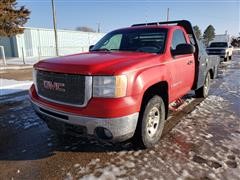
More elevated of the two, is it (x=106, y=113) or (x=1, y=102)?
(x=106, y=113)

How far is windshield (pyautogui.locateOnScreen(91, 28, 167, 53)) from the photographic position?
407 centimetres

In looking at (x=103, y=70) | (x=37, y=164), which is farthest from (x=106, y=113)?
(x=37, y=164)

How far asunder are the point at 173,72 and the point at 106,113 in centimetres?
176

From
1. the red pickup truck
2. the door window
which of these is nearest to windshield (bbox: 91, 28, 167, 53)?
the red pickup truck

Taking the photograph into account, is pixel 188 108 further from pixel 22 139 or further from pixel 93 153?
pixel 22 139

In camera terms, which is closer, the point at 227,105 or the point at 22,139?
the point at 22,139

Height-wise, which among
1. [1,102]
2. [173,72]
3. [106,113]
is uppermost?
[173,72]

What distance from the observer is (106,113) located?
107 inches

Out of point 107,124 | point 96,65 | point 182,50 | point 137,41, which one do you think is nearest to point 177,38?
point 182,50

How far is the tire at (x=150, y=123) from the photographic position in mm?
3209

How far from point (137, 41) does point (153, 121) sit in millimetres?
1612

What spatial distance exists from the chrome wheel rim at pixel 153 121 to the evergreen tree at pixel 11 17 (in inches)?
660

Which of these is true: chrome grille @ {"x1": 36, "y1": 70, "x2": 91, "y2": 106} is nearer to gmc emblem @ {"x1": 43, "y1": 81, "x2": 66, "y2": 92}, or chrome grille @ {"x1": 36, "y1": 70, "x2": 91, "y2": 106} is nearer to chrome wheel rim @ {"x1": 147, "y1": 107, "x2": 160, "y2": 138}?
gmc emblem @ {"x1": 43, "y1": 81, "x2": 66, "y2": 92}

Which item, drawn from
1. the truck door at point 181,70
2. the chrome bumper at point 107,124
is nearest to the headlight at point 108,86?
the chrome bumper at point 107,124
